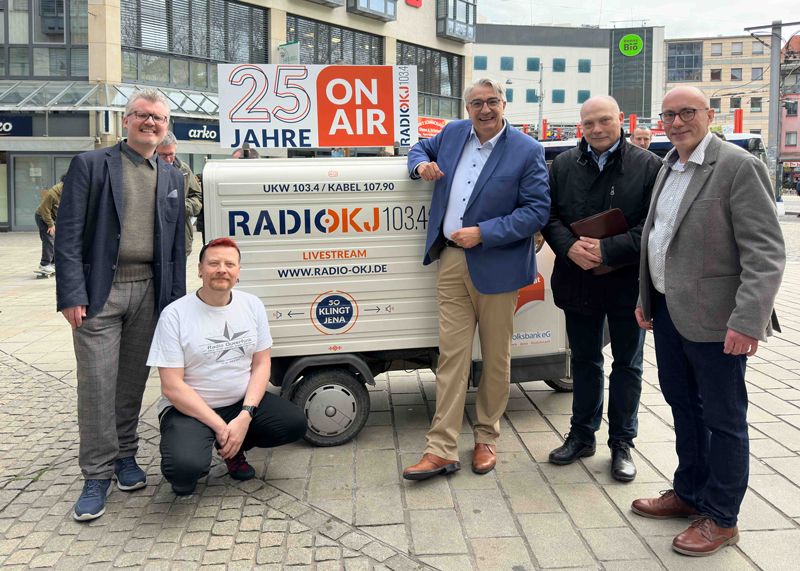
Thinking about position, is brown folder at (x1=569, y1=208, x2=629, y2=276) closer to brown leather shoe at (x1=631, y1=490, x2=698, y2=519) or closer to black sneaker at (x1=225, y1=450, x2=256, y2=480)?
brown leather shoe at (x1=631, y1=490, x2=698, y2=519)

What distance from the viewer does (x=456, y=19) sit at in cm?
3406

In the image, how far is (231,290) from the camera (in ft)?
12.8

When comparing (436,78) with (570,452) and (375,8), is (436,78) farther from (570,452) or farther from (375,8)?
(570,452)

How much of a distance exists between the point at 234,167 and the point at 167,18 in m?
21.4

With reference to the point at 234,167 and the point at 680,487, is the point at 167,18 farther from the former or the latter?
the point at 680,487

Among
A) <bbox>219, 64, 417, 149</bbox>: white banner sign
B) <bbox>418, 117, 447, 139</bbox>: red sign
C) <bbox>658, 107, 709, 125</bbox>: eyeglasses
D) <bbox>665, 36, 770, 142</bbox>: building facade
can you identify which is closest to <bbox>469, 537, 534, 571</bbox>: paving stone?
<bbox>658, 107, 709, 125</bbox>: eyeglasses

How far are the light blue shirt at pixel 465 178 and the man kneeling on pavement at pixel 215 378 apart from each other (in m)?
1.15

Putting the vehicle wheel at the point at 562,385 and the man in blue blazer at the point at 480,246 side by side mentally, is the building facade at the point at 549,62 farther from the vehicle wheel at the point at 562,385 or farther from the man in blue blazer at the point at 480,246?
the man in blue blazer at the point at 480,246

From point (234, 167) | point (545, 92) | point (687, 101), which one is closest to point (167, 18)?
point (234, 167)

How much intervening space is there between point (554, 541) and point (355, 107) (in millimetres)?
2804

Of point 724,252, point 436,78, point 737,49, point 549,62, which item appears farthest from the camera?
point 737,49

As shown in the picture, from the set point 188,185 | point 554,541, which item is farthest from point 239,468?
point 188,185

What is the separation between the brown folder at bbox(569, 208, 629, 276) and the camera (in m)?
3.68

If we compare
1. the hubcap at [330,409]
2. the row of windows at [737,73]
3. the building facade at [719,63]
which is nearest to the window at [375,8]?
the hubcap at [330,409]
